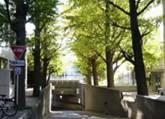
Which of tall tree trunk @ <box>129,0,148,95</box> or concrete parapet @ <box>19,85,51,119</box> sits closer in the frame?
concrete parapet @ <box>19,85,51,119</box>

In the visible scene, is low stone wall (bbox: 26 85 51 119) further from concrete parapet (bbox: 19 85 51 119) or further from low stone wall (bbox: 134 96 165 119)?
low stone wall (bbox: 134 96 165 119)

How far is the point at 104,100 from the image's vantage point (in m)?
22.2

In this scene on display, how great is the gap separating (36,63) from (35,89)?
2.29 metres

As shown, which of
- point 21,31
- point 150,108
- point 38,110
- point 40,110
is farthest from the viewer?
point 21,31

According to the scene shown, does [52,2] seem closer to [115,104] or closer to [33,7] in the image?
[33,7]

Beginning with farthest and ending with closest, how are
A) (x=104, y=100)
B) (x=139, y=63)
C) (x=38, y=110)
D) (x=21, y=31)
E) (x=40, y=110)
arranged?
(x=104, y=100), (x=21, y=31), (x=139, y=63), (x=40, y=110), (x=38, y=110)

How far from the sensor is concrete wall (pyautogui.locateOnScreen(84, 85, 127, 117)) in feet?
Answer: 62.2

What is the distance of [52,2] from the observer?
15.0 m

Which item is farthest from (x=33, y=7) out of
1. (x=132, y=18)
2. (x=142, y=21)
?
(x=142, y=21)

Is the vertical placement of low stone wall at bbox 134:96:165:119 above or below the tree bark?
below

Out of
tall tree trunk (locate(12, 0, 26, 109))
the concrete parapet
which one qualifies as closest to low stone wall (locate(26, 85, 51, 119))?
the concrete parapet

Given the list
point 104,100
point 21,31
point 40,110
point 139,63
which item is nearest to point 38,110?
point 40,110

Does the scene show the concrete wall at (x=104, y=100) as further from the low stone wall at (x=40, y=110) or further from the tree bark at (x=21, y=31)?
the tree bark at (x=21, y=31)

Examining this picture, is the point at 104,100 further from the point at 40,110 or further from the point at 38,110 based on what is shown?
the point at 38,110
